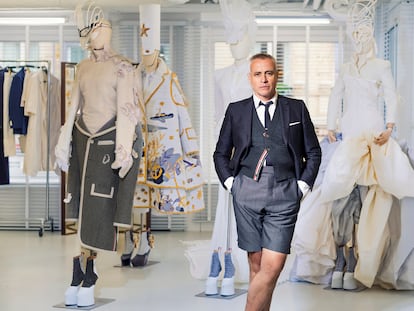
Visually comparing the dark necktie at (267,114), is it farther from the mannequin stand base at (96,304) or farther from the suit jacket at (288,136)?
the mannequin stand base at (96,304)

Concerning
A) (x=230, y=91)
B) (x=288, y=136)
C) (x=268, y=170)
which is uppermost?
(x=230, y=91)

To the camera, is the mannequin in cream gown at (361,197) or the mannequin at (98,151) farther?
the mannequin in cream gown at (361,197)

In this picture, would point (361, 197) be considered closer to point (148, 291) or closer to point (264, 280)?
point (148, 291)

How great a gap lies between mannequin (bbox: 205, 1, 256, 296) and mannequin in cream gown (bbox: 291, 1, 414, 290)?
0.60 metres

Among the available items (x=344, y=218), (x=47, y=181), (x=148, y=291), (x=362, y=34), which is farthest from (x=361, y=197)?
(x=47, y=181)

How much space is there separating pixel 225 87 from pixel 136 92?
0.75 meters

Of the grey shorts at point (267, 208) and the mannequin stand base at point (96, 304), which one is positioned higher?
the grey shorts at point (267, 208)

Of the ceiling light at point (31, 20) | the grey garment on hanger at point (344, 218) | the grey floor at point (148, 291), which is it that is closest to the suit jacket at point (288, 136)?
the grey floor at point (148, 291)

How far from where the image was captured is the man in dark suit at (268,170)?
402 cm

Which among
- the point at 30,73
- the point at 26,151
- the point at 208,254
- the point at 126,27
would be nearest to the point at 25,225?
the point at 26,151

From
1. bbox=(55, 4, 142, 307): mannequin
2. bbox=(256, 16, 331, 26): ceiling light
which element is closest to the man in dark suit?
bbox=(55, 4, 142, 307): mannequin

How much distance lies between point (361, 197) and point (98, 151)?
6.53ft

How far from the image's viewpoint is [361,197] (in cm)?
597

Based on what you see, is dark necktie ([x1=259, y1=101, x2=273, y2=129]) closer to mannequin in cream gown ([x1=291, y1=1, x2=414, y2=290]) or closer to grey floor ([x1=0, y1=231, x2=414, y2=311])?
grey floor ([x1=0, y1=231, x2=414, y2=311])
